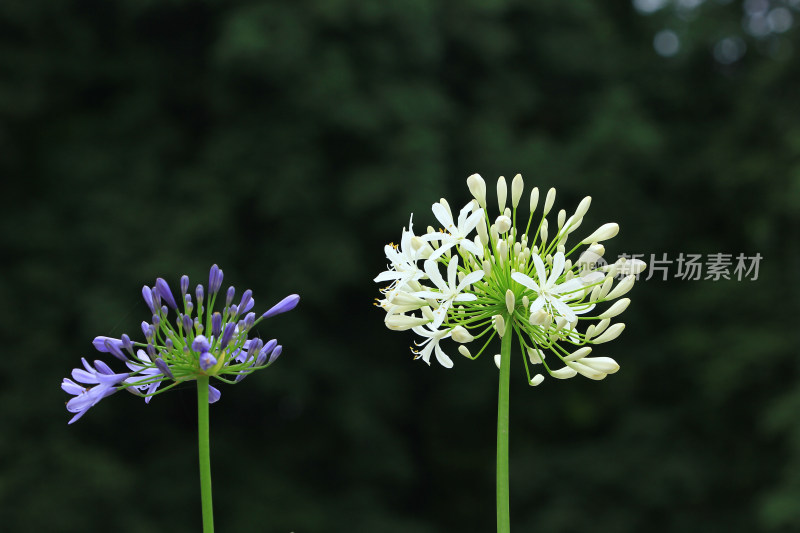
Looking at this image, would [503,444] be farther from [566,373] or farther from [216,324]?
[216,324]

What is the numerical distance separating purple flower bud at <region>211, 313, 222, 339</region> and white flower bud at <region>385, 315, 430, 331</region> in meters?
0.39

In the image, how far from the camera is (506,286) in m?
2.11

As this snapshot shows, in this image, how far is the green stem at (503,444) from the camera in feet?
5.65

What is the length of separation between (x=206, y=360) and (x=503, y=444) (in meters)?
0.64

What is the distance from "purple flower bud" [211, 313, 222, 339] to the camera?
180cm

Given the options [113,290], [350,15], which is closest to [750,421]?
[350,15]

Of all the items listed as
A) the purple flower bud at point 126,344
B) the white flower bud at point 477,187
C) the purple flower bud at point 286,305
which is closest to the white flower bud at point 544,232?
the white flower bud at point 477,187

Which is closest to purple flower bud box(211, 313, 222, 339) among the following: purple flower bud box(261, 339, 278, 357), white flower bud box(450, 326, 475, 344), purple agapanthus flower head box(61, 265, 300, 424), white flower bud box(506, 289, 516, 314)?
purple agapanthus flower head box(61, 265, 300, 424)

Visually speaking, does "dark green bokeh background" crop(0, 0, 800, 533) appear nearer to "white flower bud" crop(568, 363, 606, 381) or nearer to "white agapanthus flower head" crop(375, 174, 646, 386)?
"white agapanthus flower head" crop(375, 174, 646, 386)

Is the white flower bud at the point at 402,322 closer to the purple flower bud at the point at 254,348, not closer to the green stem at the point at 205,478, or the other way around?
the purple flower bud at the point at 254,348

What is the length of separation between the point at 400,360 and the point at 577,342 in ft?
38.6

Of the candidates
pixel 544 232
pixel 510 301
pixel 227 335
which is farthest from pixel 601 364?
pixel 227 335

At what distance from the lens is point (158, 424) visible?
12547mm

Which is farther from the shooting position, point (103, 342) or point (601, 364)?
point (601, 364)
